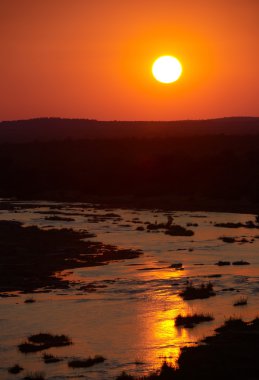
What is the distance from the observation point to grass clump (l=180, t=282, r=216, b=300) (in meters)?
30.7

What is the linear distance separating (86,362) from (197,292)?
427 inches

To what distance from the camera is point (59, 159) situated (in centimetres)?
16062

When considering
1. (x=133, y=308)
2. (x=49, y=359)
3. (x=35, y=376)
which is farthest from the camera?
(x=133, y=308)

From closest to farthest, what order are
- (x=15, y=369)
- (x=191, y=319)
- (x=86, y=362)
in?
(x=15, y=369), (x=86, y=362), (x=191, y=319)

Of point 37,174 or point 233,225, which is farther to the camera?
point 37,174

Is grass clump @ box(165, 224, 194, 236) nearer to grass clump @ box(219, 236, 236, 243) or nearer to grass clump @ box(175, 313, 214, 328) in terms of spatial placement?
grass clump @ box(219, 236, 236, 243)

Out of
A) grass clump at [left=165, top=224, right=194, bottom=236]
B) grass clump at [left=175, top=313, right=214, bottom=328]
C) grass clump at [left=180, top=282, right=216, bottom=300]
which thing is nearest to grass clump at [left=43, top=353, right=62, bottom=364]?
grass clump at [left=175, top=313, right=214, bottom=328]

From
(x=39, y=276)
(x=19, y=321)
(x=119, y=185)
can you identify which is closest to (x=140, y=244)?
(x=39, y=276)

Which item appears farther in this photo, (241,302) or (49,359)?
(241,302)

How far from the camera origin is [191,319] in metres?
26.1

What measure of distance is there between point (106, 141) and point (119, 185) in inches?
2690

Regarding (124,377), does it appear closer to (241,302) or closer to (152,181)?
(241,302)

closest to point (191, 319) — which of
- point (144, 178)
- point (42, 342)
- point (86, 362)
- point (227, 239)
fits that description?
point (42, 342)

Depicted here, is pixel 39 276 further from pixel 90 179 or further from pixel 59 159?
pixel 59 159
